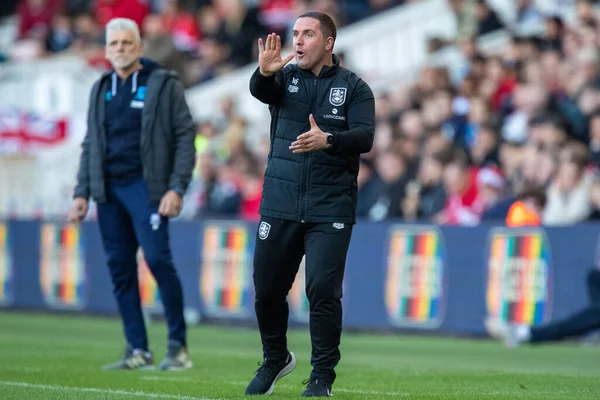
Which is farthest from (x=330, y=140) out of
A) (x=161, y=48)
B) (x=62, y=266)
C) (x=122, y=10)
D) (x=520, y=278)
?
(x=122, y=10)

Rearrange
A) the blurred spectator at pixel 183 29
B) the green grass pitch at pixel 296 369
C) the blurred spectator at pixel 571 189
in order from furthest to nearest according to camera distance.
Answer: the blurred spectator at pixel 183 29 < the blurred spectator at pixel 571 189 < the green grass pitch at pixel 296 369

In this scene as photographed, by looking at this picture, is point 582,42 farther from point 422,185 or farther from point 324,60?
point 324,60

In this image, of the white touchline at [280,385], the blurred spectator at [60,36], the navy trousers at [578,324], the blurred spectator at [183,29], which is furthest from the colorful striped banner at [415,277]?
the blurred spectator at [60,36]

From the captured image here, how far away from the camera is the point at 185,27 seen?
80.7 feet

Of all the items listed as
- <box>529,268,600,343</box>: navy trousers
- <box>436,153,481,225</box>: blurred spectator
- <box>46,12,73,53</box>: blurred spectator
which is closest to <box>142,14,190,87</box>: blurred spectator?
<box>46,12,73,53</box>: blurred spectator

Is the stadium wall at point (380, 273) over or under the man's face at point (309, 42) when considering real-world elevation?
under

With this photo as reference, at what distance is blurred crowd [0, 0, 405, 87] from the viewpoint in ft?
74.2

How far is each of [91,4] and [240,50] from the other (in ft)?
17.3

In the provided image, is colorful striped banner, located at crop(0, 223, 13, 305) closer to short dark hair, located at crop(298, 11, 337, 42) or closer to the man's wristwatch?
short dark hair, located at crop(298, 11, 337, 42)

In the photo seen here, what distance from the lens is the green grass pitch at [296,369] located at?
8.45m

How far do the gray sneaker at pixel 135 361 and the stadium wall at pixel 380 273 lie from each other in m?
5.44

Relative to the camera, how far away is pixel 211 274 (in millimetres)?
17281

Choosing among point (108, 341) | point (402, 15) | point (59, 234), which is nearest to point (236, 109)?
point (402, 15)

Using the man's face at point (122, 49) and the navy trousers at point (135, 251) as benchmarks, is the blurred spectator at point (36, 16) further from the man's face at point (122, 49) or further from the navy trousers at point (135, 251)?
the navy trousers at point (135, 251)
